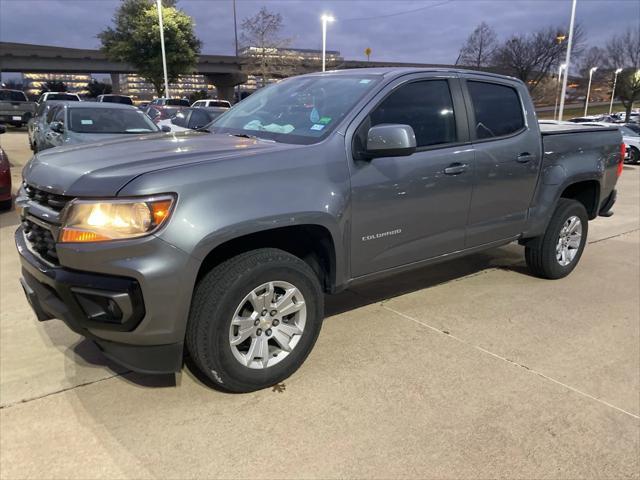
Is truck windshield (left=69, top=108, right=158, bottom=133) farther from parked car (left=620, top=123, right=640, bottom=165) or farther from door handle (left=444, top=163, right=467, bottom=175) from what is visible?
parked car (left=620, top=123, right=640, bottom=165)

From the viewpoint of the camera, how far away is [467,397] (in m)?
3.02

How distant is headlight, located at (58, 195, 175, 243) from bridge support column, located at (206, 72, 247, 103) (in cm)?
6446

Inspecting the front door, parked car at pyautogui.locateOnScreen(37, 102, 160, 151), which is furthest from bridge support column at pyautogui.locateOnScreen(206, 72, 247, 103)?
the front door

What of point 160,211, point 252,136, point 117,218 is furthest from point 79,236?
point 252,136

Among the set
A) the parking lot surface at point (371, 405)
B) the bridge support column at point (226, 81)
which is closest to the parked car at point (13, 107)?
the parking lot surface at point (371, 405)

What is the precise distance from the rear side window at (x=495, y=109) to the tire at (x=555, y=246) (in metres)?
1.03

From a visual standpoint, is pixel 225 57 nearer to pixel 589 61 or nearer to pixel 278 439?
pixel 589 61

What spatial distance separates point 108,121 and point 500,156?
23.5ft

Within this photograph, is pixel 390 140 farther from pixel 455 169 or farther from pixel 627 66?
pixel 627 66

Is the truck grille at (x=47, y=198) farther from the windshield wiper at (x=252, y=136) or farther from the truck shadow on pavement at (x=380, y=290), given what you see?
the windshield wiper at (x=252, y=136)

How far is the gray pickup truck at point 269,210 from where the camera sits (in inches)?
96.1

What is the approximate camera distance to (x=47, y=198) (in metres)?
2.68

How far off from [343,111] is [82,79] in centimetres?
14533

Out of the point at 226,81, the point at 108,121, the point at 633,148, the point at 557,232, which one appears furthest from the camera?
the point at 226,81
